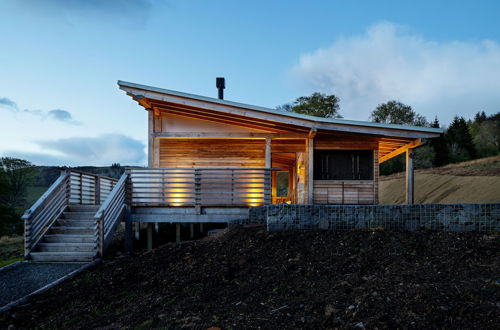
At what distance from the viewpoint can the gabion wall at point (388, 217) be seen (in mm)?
6883

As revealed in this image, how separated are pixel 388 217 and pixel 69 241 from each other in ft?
25.4

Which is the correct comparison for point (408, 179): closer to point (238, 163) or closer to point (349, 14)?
point (238, 163)

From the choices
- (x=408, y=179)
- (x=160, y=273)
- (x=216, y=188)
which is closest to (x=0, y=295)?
(x=160, y=273)

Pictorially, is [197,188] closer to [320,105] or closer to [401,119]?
[320,105]

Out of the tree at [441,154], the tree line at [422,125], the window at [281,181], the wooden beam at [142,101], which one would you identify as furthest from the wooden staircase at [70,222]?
the tree at [441,154]

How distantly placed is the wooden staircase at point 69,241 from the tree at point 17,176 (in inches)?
1342

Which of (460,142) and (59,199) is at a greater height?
(460,142)

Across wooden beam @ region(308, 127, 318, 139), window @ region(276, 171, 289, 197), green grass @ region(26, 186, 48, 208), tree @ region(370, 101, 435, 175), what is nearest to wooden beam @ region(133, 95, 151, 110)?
wooden beam @ region(308, 127, 318, 139)

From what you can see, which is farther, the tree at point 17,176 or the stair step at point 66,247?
the tree at point 17,176

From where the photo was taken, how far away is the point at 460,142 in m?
47.5

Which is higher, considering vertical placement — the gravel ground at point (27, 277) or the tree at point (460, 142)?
the tree at point (460, 142)

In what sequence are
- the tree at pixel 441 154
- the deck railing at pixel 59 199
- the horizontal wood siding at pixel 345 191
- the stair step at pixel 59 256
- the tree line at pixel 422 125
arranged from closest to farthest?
the stair step at pixel 59 256, the deck railing at pixel 59 199, the horizontal wood siding at pixel 345 191, the tree line at pixel 422 125, the tree at pixel 441 154

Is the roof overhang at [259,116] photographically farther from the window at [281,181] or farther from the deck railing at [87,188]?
the window at [281,181]

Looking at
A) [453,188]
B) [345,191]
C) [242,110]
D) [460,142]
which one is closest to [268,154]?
[242,110]
